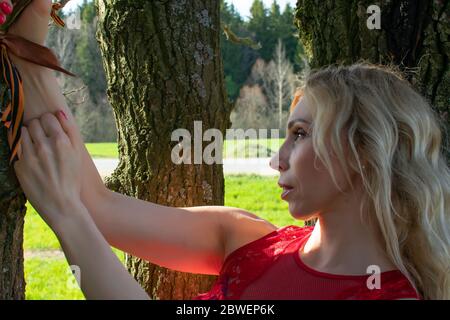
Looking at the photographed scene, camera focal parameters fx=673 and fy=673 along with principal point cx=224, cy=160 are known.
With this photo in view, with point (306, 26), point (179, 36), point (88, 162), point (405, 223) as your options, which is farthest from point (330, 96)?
point (179, 36)

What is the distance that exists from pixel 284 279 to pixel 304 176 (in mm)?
276

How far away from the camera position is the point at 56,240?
7426 mm

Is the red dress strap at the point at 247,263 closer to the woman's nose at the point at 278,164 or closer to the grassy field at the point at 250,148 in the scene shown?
the woman's nose at the point at 278,164

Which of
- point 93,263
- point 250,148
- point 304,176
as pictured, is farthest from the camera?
point 250,148

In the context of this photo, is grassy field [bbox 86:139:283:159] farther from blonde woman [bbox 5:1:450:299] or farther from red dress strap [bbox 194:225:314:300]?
blonde woman [bbox 5:1:450:299]

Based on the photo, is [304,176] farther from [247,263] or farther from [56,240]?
[56,240]

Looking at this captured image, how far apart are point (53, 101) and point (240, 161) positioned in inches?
428

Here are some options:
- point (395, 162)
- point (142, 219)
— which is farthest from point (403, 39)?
point (142, 219)

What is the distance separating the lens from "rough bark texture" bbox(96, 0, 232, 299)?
2.79 m

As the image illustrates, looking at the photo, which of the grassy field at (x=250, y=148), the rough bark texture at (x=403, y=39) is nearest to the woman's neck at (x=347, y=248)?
the rough bark texture at (x=403, y=39)

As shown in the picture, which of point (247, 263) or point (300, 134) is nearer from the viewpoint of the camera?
point (300, 134)

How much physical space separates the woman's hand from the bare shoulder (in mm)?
570

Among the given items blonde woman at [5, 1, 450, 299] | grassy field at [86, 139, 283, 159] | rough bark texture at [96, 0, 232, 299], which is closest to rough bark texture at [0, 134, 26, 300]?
blonde woman at [5, 1, 450, 299]

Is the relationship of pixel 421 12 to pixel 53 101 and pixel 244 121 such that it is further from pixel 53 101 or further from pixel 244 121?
pixel 244 121
